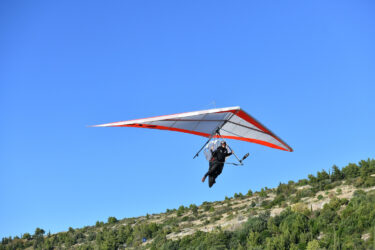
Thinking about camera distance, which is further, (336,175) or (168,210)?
(168,210)

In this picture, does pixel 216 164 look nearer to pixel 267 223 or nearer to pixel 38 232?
pixel 267 223

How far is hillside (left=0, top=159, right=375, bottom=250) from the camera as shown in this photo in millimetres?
23828

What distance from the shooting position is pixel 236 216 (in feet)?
112

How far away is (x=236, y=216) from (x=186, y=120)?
22405 mm

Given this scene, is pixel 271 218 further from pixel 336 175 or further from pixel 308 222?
pixel 336 175

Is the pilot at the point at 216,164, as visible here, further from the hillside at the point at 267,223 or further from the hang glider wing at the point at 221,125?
the hillside at the point at 267,223

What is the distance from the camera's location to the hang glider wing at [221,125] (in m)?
12.5

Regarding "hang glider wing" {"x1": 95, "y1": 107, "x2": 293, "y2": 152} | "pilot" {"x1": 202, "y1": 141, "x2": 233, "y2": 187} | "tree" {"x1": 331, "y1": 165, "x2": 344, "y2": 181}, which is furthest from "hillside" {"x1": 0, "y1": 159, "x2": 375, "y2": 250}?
"pilot" {"x1": 202, "y1": 141, "x2": 233, "y2": 187}

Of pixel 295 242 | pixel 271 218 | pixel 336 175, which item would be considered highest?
pixel 336 175

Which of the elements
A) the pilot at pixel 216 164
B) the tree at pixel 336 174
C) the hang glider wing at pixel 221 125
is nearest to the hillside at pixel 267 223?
the tree at pixel 336 174

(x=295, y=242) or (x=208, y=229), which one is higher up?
(x=208, y=229)

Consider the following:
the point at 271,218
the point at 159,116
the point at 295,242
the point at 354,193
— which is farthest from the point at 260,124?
the point at 354,193

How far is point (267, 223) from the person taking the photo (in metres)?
27.9

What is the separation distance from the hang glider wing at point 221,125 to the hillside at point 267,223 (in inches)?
279
